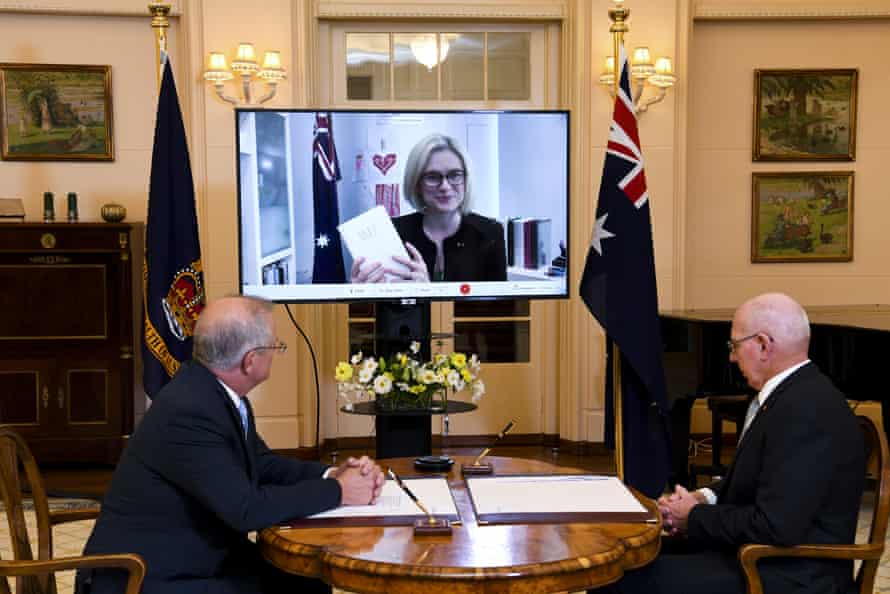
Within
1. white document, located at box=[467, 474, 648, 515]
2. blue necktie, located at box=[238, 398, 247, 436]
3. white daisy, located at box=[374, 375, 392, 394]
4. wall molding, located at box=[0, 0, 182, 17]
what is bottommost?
white document, located at box=[467, 474, 648, 515]

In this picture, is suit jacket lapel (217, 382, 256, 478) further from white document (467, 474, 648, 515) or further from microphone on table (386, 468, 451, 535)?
white document (467, 474, 648, 515)

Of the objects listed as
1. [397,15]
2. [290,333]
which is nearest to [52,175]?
[290,333]

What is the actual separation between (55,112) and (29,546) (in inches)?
201

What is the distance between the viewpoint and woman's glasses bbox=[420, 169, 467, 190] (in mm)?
5199

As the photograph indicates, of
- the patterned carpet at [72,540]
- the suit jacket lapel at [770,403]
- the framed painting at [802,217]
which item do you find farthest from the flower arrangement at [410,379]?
the framed painting at [802,217]

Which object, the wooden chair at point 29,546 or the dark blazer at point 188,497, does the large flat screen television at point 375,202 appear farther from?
the dark blazer at point 188,497

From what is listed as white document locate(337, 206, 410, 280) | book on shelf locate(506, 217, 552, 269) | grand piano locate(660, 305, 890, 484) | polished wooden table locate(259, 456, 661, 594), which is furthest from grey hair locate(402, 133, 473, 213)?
polished wooden table locate(259, 456, 661, 594)

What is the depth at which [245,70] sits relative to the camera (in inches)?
268

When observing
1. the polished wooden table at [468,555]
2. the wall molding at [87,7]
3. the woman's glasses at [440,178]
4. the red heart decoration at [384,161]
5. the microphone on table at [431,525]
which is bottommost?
the polished wooden table at [468,555]

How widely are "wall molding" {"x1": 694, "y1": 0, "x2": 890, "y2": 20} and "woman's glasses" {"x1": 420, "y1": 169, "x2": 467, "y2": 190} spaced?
317cm

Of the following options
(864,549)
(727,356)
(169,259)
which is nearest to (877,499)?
(864,549)

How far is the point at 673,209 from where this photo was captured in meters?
7.39

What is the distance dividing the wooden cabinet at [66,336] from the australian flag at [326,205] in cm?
216

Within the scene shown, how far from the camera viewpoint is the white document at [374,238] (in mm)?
5195
